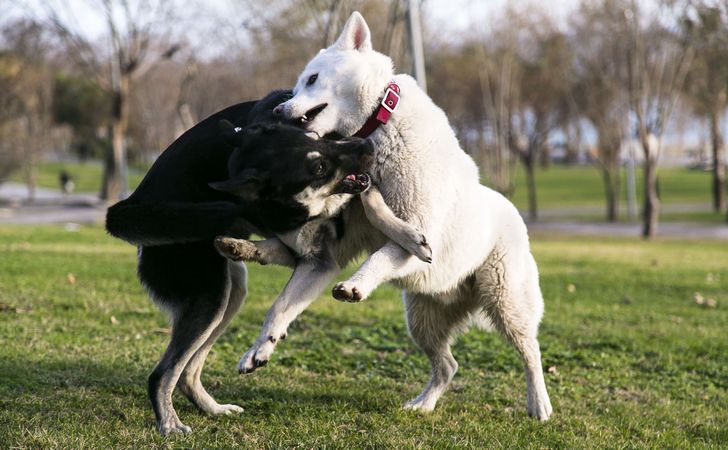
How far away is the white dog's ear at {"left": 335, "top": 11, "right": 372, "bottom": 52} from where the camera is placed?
4.16 m

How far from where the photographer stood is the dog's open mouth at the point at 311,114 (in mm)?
3955

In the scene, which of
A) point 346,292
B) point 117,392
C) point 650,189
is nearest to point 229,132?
point 346,292

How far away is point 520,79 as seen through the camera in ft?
123

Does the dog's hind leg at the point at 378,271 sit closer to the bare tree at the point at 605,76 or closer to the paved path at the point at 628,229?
the bare tree at the point at 605,76

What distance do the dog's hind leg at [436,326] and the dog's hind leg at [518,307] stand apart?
0.23 metres

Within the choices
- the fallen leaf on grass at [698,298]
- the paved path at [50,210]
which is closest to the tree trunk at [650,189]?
the fallen leaf on grass at [698,298]

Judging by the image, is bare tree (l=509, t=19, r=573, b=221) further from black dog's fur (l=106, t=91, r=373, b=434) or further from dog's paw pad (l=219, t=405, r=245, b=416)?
black dog's fur (l=106, t=91, r=373, b=434)

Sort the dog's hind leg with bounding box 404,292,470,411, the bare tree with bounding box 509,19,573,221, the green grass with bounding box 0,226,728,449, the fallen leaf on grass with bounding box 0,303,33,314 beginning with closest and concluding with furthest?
1. the green grass with bounding box 0,226,728,449
2. the dog's hind leg with bounding box 404,292,470,411
3. the fallen leaf on grass with bounding box 0,303,33,314
4. the bare tree with bounding box 509,19,573,221

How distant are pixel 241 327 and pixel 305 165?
3267 millimetres

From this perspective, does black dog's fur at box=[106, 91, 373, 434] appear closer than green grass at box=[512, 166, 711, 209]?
Yes

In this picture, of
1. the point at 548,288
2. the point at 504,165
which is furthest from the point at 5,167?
the point at 548,288

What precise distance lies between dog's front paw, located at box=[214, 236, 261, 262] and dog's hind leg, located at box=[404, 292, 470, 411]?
1394 mm

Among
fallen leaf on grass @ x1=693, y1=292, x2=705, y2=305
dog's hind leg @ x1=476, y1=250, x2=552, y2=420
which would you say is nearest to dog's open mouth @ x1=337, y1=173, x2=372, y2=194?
dog's hind leg @ x1=476, y1=250, x2=552, y2=420

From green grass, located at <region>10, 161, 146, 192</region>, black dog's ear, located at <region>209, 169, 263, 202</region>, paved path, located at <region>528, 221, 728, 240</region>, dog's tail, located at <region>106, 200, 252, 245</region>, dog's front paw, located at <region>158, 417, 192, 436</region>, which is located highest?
black dog's ear, located at <region>209, 169, 263, 202</region>
